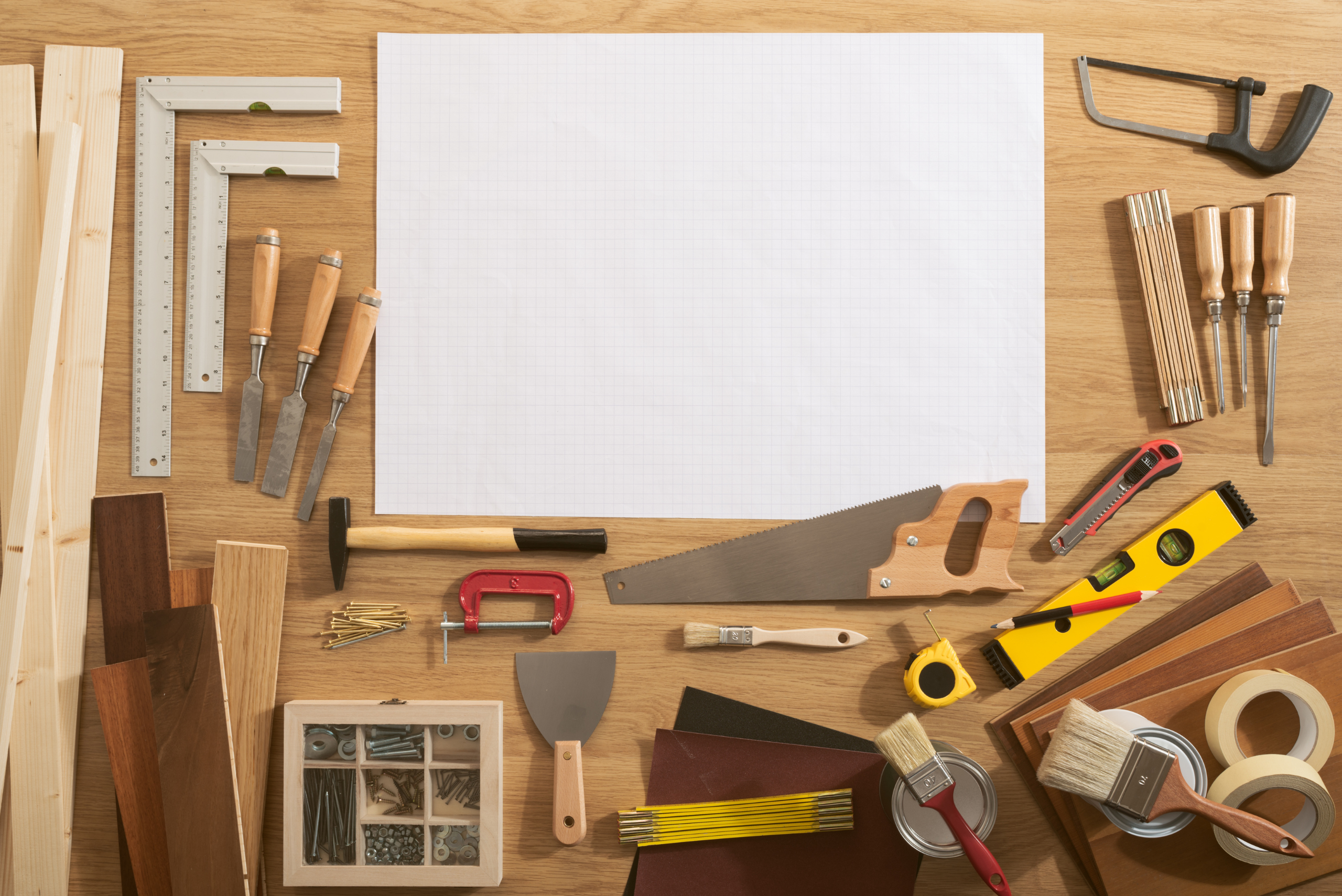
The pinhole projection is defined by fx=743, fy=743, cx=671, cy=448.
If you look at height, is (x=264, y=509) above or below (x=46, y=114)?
below

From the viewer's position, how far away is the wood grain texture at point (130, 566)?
1.47m

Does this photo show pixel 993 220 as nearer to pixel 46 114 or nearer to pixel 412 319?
pixel 412 319

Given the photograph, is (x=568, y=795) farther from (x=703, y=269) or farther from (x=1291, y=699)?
(x=1291, y=699)

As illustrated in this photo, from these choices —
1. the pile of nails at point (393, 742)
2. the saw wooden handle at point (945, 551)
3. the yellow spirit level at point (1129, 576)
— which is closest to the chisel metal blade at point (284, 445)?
the pile of nails at point (393, 742)

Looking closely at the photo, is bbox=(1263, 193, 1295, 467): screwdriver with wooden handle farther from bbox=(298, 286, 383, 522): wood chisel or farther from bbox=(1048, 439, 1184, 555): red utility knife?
bbox=(298, 286, 383, 522): wood chisel

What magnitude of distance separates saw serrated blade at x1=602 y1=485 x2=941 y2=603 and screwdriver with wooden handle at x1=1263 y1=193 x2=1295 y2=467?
696 millimetres

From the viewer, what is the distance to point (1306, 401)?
5.03ft

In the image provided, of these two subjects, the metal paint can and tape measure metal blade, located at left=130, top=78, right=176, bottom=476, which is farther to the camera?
tape measure metal blade, located at left=130, top=78, right=176, bottom=476

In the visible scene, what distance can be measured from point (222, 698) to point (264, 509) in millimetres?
372

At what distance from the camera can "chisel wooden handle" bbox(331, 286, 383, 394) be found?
1.48 m

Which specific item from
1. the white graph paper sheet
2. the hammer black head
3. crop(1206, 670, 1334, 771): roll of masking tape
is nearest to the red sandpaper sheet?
the white graph paper sheet

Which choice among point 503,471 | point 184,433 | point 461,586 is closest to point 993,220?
point 503,471

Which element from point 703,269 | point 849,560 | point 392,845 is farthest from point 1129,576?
point 392,845

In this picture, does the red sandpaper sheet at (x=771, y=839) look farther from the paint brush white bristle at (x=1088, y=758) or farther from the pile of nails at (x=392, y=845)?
the pile of nails at (x=392, y=845)
